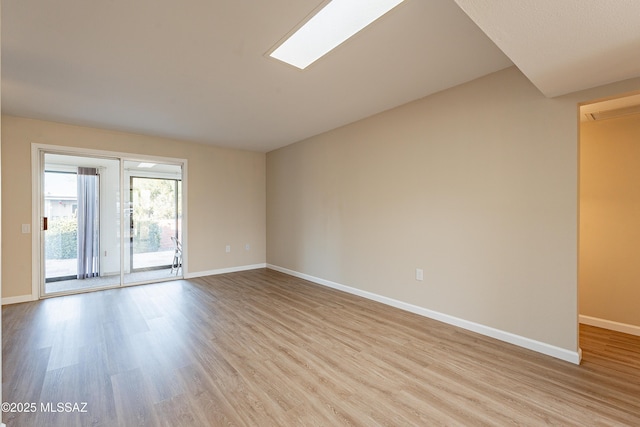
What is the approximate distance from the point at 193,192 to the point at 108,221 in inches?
72.2

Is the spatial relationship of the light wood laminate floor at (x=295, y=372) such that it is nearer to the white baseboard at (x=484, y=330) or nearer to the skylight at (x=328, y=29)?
the white baseboard at (x=484, y=330)

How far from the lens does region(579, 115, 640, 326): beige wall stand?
9.62 ft

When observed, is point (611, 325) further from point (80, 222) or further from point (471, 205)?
point (80, 222)

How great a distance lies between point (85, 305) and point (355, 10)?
185 inches

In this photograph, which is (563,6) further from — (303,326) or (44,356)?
(44,356)

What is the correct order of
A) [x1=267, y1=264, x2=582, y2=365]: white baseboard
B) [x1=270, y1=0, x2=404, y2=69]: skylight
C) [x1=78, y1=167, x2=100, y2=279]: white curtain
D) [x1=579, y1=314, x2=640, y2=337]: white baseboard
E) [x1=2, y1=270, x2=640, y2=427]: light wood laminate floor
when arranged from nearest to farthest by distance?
[x1=2, y1=270, x2=640, y2=427]: light wood laminate floor
[x1=270, y1=0, x2=404, y2=69]: skylight
[x1=267, y1=264, x2=582, y2=365]: white baseboard
[x1=579, y1=314, x2=640, y2=337]: white baseboard
[x1=78, y1=167, x2=100, y2=279]: white curtain

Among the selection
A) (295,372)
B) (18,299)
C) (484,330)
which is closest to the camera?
(295,372)

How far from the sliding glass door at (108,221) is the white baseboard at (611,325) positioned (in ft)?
20.0

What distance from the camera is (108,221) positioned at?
17.9 ft

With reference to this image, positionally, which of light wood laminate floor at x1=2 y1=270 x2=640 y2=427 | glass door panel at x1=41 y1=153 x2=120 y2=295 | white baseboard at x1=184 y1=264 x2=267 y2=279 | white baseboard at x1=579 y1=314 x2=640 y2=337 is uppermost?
glass door panel at x1=41 y1=153 x2=120 y2=295

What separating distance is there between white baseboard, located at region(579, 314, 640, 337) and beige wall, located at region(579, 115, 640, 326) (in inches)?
1.4

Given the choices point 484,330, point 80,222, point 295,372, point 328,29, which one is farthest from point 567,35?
point 80,222

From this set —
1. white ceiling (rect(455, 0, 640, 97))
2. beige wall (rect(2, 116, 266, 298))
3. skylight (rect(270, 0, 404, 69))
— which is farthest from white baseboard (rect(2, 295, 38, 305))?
white ceiling (rect(455, 0, 640, 97))

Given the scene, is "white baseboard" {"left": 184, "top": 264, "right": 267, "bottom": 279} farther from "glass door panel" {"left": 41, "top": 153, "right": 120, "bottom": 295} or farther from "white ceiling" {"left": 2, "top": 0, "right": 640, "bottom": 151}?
"white ceiling" {"left": 2, "top": 0, "right": 640, "bottom": 151}
